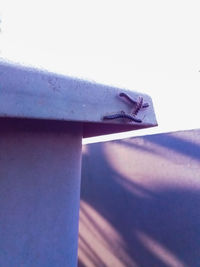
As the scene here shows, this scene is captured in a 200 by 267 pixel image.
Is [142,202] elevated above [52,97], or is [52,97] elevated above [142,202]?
[52,97]

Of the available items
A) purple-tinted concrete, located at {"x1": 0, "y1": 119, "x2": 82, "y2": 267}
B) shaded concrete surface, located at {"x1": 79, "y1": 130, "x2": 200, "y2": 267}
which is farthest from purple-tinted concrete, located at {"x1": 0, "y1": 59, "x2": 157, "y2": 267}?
shaded concrete surface, located at {"x1": 79, "y1": 130, "x2": 200, "y2": 267}

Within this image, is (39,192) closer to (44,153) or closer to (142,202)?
(44,153)

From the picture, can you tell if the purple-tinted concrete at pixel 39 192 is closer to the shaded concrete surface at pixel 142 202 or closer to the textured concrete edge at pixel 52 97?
the textured concrete edge at pixel 52 97

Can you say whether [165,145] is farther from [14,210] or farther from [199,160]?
[14,210]

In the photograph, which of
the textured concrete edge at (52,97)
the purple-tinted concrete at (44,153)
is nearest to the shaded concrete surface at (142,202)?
the purple-tinted concrete at (44,153)

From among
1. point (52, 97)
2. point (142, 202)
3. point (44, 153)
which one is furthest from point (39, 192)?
point (142, 202)

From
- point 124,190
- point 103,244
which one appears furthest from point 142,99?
point 103,244
